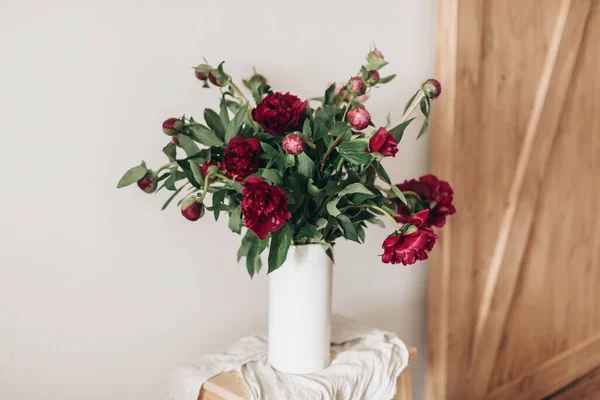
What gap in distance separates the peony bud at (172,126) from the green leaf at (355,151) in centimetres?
33

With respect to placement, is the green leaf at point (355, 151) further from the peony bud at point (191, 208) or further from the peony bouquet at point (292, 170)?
the peony bud at point (191, 208)

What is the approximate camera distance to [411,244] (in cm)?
121

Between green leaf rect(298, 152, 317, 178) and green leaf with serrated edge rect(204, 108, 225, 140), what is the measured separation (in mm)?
190

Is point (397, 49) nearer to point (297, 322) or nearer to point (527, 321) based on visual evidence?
point (297, 322)

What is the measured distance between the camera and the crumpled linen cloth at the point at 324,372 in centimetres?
134

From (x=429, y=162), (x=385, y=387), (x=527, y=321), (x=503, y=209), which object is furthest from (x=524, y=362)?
(x=385, y=387)

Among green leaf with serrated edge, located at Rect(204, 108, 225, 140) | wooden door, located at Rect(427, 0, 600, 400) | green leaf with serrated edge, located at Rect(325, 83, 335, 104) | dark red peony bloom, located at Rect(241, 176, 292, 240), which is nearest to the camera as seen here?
dark red peony bloom, located at Rect(241, 176, 292, 240)

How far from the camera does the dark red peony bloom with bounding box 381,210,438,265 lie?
47.3 inches

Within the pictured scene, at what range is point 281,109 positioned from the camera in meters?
1.22

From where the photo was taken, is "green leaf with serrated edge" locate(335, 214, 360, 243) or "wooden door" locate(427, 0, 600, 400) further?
"wooden door" locate(427, 0, 600, 400)

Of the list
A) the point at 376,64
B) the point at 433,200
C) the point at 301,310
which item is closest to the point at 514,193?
the point at 433,200

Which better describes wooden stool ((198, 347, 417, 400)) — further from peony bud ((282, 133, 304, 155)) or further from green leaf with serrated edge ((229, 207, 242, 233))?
peony bud ((282, 133, 304, 155))

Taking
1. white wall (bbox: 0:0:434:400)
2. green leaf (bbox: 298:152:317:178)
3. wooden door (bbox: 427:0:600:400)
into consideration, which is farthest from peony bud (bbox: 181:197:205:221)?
wooden door (bbox: 427:0:600:400)

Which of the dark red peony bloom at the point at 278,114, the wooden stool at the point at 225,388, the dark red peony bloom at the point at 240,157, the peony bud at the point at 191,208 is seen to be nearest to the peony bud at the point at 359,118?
the dark red peony bloom at the point at 278,114
